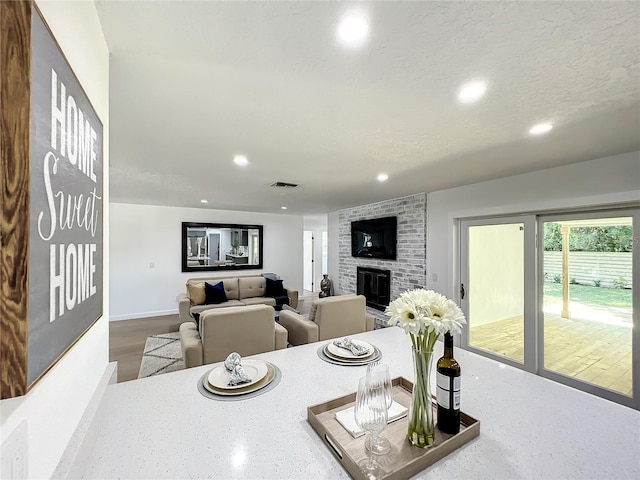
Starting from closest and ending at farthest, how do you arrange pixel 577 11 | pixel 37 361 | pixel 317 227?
pixel 37 361, pixel 577 11, pixel 317 227

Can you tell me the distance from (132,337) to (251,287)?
6.93 ft

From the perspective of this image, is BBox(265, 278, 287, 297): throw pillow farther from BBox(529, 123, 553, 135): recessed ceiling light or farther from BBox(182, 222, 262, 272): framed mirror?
BBox(529, 123, 553, 135): recessed ceiling light

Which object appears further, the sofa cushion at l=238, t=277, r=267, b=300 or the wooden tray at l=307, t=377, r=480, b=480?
the sofa cushion at l=238, t=277, r=267, b=300

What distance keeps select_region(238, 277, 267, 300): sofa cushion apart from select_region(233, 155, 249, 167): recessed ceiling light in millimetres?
3319

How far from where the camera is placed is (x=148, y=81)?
1401 mm

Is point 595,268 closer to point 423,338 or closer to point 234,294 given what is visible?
point 423,338

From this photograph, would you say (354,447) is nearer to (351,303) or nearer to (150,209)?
(351,303)

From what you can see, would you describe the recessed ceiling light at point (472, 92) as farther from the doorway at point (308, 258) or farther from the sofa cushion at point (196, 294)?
the doorway at point (308, 258)

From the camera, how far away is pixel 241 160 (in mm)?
2666

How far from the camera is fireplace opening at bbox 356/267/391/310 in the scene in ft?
16.4

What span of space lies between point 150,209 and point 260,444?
585 centimetres

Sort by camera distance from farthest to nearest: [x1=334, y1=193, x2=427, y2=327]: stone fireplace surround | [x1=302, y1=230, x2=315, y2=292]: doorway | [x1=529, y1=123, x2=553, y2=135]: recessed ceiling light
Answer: [x1=302, y1=230, x2=315, y2=292]: doorway
[x1=334, y1=193, x2=427, y2=327]: stone fireplace surround
[x1=529, y1=123, x2=553, y2=135]: recessed ceiling light

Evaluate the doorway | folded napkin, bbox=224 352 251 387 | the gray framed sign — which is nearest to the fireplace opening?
the doorway

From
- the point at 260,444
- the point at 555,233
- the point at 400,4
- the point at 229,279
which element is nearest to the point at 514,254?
the point at 555,233
